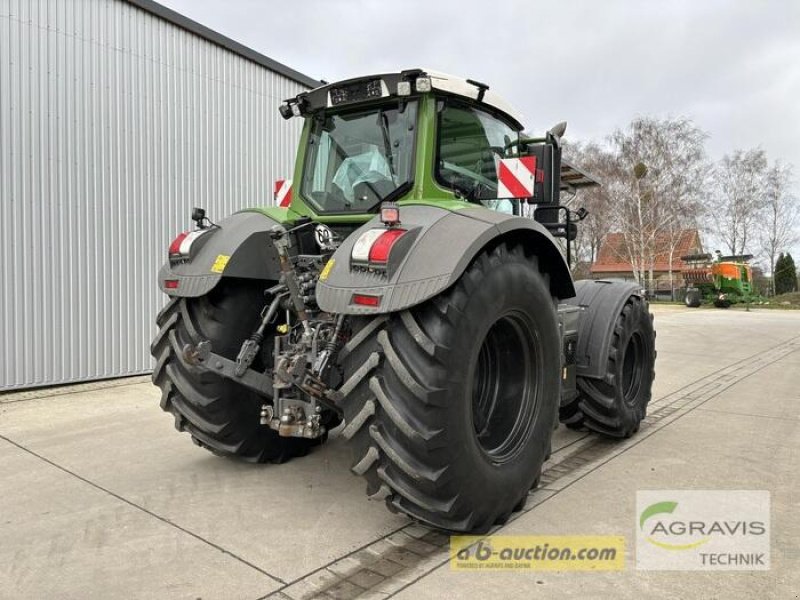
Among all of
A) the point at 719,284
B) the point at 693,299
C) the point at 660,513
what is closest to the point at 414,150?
the point at 660,513

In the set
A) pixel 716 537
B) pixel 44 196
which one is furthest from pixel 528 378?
pixel 44 196

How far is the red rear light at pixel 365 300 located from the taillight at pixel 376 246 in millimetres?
151

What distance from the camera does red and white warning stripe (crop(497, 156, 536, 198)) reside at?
11.3 ft

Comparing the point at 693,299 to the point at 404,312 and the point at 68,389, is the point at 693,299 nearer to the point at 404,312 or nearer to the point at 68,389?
the point at 68,389

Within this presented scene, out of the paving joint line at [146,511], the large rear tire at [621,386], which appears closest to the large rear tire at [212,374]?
the paving joint line at [146,511]

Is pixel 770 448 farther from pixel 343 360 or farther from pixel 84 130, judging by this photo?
pixel 84 130

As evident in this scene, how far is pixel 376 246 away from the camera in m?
2.53

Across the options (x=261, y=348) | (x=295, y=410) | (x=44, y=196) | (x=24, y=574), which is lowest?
(x=24, y=574)

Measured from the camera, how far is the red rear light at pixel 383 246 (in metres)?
2.49

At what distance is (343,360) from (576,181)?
3.63 m

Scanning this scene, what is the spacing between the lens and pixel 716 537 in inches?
114

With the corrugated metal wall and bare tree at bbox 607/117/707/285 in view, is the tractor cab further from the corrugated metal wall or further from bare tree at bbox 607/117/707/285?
bare tree at bbox 607/117/707/285

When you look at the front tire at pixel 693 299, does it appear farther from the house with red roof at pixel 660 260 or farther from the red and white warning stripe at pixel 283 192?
the red and white warning stripe at pixel 283 192

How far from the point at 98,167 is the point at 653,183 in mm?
29720
